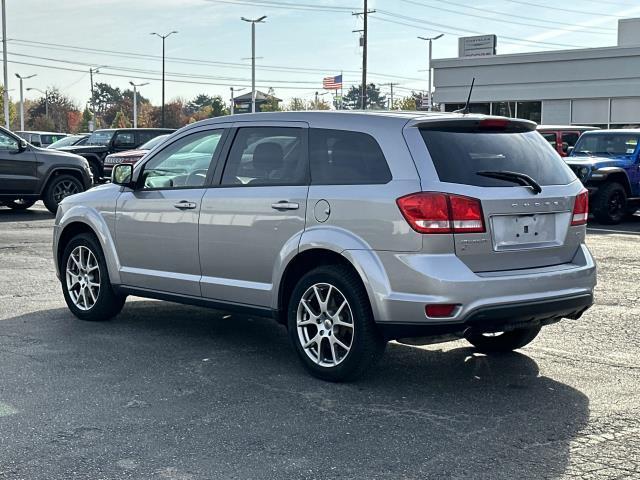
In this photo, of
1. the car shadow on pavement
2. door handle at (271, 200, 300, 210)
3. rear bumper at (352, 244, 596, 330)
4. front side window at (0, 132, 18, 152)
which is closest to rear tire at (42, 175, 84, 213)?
front side window at (0, 132, 18, 152)

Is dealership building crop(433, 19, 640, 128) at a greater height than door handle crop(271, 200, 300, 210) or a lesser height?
greater

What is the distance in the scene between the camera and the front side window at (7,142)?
1697 cm

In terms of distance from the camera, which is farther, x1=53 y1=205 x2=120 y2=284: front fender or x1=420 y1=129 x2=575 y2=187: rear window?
x1=53 y1=205 x2=120 y2=284: front fender

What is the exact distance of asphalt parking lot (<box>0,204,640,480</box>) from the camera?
13.9 feet

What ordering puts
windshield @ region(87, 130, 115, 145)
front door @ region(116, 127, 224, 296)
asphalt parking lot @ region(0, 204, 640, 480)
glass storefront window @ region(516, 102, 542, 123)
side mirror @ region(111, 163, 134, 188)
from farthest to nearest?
glass storefront window @ region(516, 102, 542, 123), windshield @ region(87, 130, 115, 145), side mirror @ region(111, 163, 134, 188), front door @ region(116, 127, 224, 296), asphalt parking lot @ region(0, 204, 640, 480)

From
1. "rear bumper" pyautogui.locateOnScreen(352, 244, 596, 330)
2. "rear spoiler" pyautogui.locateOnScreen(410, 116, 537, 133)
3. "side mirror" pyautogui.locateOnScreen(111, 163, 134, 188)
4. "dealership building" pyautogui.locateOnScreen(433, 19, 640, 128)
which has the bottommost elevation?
"rear bumper" pyautogui.locateOnScreen(352, 244, 596, 330)

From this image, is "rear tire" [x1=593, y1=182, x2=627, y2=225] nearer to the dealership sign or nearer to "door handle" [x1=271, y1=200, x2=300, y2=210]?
"door handle" [x1=271, y1=200, x2=300, y2=210]

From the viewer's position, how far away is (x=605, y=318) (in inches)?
308

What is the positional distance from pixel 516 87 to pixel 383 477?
3786cm

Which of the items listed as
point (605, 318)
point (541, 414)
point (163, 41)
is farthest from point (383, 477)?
point (163, 41)

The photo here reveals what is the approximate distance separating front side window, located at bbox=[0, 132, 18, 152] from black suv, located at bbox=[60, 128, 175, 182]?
9050 mm

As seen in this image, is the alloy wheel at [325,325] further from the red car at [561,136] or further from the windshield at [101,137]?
the windshield at [101,137]

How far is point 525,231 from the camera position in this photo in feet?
17.8

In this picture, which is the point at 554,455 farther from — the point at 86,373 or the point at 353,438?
the point at 86,373
